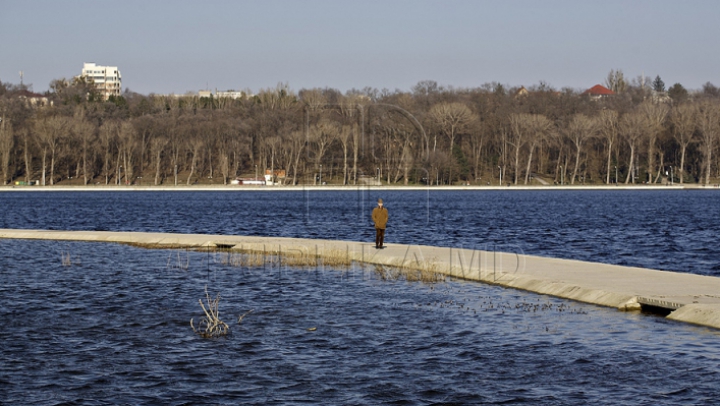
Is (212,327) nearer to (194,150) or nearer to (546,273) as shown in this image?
(546,273)

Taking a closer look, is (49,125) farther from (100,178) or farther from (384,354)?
(384,354)

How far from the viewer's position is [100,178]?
577ft

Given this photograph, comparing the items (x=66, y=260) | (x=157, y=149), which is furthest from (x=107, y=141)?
(x=66, y=260)

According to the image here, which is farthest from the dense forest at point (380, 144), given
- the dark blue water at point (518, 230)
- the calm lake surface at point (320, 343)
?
the calm lake surface at point (320, 343)

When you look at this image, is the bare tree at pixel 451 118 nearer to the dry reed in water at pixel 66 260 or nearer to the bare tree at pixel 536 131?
the bare tree at pixel 536 131

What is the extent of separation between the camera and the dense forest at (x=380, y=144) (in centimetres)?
16625

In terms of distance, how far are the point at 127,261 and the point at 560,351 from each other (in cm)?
2104

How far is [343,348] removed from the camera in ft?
59.9

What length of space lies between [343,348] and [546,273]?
1005 centimetres

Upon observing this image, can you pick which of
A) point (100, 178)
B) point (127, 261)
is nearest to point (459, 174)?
point (100, 178)

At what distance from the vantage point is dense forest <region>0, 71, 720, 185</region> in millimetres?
166250

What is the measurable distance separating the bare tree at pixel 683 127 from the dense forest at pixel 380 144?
38 centimetres

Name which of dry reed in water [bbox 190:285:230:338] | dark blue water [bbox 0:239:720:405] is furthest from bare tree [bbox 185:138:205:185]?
dry reed in water [bbox 190:285:230:338]

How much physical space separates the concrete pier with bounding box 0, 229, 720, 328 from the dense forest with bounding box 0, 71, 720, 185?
12135 centimetres
